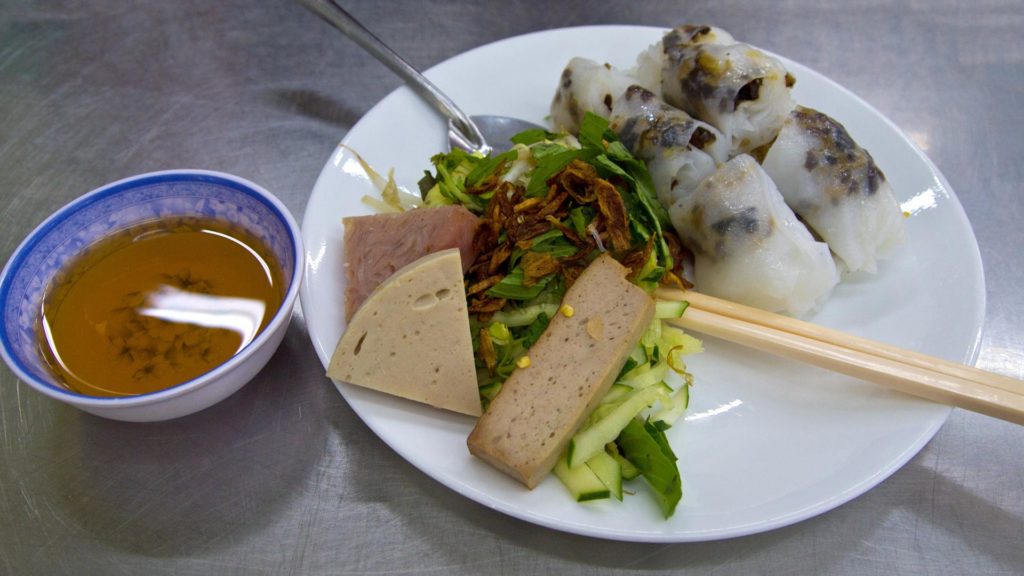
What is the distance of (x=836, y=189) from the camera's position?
6.93 feet

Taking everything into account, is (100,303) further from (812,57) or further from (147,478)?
(812,57)

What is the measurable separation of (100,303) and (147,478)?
1.65ft

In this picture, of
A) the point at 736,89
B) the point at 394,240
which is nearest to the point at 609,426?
the point at 394,240

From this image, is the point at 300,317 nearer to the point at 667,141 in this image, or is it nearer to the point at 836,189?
the point at 667,141

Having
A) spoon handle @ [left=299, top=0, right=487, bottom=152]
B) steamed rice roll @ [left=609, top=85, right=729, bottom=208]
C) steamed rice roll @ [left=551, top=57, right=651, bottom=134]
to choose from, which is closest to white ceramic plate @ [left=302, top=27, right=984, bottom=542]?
spoon handle @ [left=299, top=0, right=487, bottom=152]

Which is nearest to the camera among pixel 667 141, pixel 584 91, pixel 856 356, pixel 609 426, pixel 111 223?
pixel 609 426

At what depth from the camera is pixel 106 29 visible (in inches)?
134

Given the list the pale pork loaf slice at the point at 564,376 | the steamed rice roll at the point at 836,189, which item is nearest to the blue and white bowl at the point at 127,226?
the pale pork loaf slice at the point at 564,376

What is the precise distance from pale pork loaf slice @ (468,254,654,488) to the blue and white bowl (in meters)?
0.62

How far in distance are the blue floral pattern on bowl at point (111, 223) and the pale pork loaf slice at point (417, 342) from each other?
10.4 inches

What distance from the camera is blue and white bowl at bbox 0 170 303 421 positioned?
1609 millimetres

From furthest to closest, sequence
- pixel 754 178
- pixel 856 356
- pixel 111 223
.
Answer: pixel 754 178, pixel 111 223, pixel 856 356

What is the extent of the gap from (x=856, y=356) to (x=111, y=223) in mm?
2099

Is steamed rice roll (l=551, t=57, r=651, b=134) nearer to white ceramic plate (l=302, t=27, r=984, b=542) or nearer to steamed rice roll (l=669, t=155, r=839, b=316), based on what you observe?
white ceramic plate (l=302, t=27, r=984, b=542)
